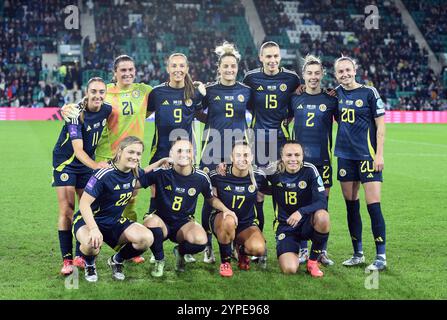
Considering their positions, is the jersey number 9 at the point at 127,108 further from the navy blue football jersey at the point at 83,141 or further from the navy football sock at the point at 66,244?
the navy football sock at the point at 66,244

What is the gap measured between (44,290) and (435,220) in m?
4.64

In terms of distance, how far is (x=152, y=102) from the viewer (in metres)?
5.34

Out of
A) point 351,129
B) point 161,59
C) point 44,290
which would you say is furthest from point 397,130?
point 44,290

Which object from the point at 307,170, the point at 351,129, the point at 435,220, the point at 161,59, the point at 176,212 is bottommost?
the point at 435,220

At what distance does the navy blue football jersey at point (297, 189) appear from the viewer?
4.86 m

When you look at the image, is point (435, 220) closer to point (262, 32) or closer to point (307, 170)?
point (307, 170)

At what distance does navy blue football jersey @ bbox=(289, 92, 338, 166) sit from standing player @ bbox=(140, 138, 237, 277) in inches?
38.5

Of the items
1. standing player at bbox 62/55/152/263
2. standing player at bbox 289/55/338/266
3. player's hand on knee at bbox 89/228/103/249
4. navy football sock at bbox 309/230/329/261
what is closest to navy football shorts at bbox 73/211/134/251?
player's hand on knee at bbox 89/228/103/249

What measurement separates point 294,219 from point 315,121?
0.95 metres

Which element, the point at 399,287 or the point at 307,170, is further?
the point at 307,170

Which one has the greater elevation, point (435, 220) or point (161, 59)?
point (161, 59)

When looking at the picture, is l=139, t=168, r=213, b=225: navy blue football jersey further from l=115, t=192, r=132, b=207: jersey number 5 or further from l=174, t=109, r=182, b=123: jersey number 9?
l=174, t=109, r=182, b=123: jersey number 9

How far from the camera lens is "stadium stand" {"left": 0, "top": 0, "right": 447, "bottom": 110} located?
985 inches

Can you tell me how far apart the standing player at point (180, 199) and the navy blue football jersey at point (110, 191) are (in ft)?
0.68
